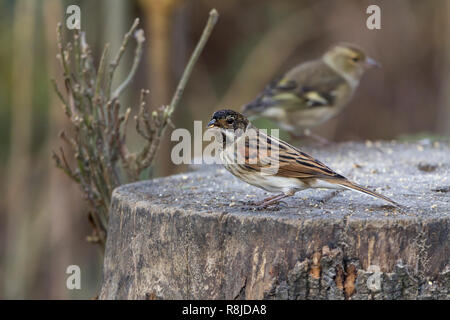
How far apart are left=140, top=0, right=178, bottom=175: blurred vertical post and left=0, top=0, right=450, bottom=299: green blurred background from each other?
11 millimetres

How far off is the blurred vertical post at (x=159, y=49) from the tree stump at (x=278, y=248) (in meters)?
3.38

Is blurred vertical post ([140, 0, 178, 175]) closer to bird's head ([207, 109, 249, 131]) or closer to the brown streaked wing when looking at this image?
bird's head ([207, 109, 249, 131])

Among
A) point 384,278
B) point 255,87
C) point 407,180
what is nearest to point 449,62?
point 255,87

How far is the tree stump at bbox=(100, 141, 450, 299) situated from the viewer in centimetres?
295

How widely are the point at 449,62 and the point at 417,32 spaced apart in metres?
0.66

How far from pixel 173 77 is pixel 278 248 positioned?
436cm

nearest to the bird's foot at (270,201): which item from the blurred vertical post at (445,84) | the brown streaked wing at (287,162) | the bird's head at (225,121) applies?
the brown streaked wing at (287,162)

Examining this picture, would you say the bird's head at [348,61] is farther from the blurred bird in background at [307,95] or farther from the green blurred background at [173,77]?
the green blurred background at [173,77]

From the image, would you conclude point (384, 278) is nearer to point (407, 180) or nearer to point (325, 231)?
point (325, 231)

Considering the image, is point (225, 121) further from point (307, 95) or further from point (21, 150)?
point (21, 150)

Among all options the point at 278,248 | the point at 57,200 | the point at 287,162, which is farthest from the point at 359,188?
the point at 57,200

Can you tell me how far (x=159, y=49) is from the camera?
679 cm

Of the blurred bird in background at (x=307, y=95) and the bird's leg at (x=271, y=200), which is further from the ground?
the blurred bird in background at (x=307, y=95)

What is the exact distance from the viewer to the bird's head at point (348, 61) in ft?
24.0
